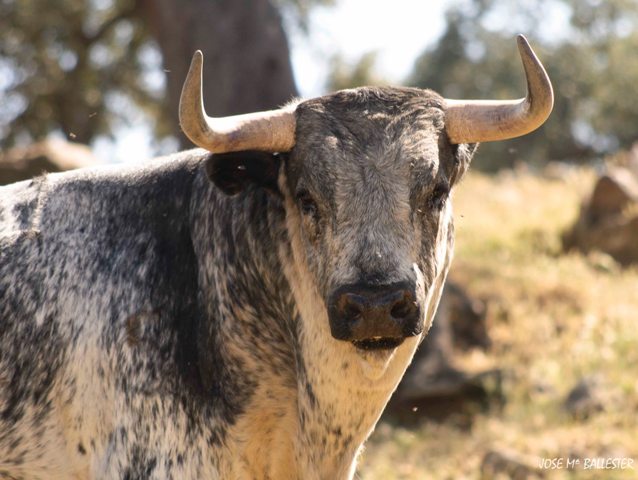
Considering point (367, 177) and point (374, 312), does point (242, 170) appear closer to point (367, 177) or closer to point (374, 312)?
point (367, 177)

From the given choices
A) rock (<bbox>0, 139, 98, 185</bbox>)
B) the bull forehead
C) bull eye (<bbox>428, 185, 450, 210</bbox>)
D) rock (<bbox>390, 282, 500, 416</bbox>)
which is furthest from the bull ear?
rock (<bbox>0, 139, 98, 185</bbox>)

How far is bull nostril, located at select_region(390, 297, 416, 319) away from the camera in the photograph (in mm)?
5215

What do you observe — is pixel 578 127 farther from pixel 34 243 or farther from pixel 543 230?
pixel 34 243

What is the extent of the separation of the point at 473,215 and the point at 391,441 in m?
7.78

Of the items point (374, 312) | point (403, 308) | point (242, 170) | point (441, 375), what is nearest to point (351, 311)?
point (374, 312)

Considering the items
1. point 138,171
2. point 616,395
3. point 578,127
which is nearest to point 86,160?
point 616,395

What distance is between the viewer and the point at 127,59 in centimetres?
2384

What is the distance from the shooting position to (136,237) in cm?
612

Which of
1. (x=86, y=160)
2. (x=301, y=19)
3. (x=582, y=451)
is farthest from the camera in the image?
(x=301, y=19)

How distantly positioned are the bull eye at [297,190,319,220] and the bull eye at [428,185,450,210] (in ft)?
1.78

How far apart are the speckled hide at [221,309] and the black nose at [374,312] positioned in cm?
30

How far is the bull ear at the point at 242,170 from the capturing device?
19.3ft

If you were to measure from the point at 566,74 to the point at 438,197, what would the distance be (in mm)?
31322

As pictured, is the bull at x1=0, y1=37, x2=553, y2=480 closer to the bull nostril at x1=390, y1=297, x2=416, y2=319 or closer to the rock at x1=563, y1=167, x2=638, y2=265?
the bull nostril at x1=390, y1=297, x2=416, y2=319
